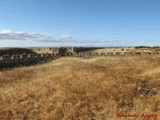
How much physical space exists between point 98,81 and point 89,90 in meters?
1.58

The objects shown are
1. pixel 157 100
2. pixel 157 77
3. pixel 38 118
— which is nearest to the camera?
pixel 157 100

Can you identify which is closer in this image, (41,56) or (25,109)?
(25,109)

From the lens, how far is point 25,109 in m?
10.7

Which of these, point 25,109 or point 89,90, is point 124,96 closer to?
point 89,90

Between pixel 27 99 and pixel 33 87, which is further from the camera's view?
pixel 33 87

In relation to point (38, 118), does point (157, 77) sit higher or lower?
higher

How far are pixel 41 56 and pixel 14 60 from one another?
7242mm

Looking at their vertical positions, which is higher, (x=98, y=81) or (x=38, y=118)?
(x=98, y=81)

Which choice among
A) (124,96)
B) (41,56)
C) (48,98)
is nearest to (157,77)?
(124,96)

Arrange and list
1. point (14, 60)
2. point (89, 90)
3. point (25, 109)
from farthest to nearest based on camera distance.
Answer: point (14, 60), point (89, 90), point (25, 109)

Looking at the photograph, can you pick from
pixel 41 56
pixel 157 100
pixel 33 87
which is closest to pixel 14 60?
pixel 41 56

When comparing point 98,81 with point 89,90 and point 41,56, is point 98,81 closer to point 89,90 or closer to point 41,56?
point 89,90

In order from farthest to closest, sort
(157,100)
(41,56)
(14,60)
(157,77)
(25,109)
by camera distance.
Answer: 1. (41,56)
2. (14,60)
3. (157,77)
4. (25,109)
5. (157,100)

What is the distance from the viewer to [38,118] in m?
9.74
